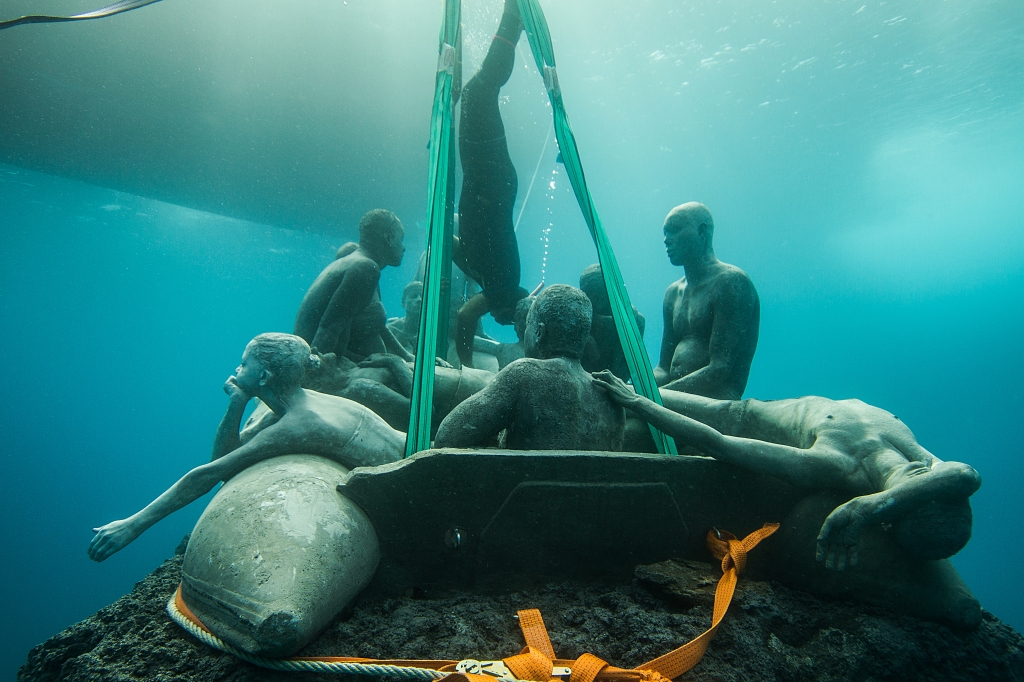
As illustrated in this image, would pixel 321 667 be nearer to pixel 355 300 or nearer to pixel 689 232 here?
pixel 355 300

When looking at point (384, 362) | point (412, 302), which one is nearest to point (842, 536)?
point (384, 362)

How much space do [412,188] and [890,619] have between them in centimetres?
1921

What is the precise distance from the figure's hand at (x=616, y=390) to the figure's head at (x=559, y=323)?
0.21m

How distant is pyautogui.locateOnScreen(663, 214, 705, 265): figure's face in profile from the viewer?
4379mm

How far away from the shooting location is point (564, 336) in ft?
9.34

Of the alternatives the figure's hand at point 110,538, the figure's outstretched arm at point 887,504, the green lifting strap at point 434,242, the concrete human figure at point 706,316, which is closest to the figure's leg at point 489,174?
the green lifting strap at point 434,242

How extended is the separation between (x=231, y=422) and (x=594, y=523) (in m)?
2.62

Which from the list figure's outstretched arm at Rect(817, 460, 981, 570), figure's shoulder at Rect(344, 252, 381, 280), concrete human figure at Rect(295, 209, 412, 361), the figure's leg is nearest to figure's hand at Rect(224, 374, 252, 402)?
concrete human figure at Rect(295, 209, 412, 361)

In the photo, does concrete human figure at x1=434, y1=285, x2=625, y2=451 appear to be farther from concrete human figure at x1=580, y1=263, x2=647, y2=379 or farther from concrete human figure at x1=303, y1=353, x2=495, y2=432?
concrete human figure at x1=580, y1=263, x2=647, y2=379

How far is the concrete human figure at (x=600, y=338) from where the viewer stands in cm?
471

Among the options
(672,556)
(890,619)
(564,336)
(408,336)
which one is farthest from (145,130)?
(890,619)

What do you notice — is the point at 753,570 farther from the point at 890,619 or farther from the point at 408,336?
the point at 408,336

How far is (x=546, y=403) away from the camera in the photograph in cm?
263

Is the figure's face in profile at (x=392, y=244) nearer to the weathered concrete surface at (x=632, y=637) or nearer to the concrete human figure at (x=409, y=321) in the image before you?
the concrete human figure at (x=409, y=321)
